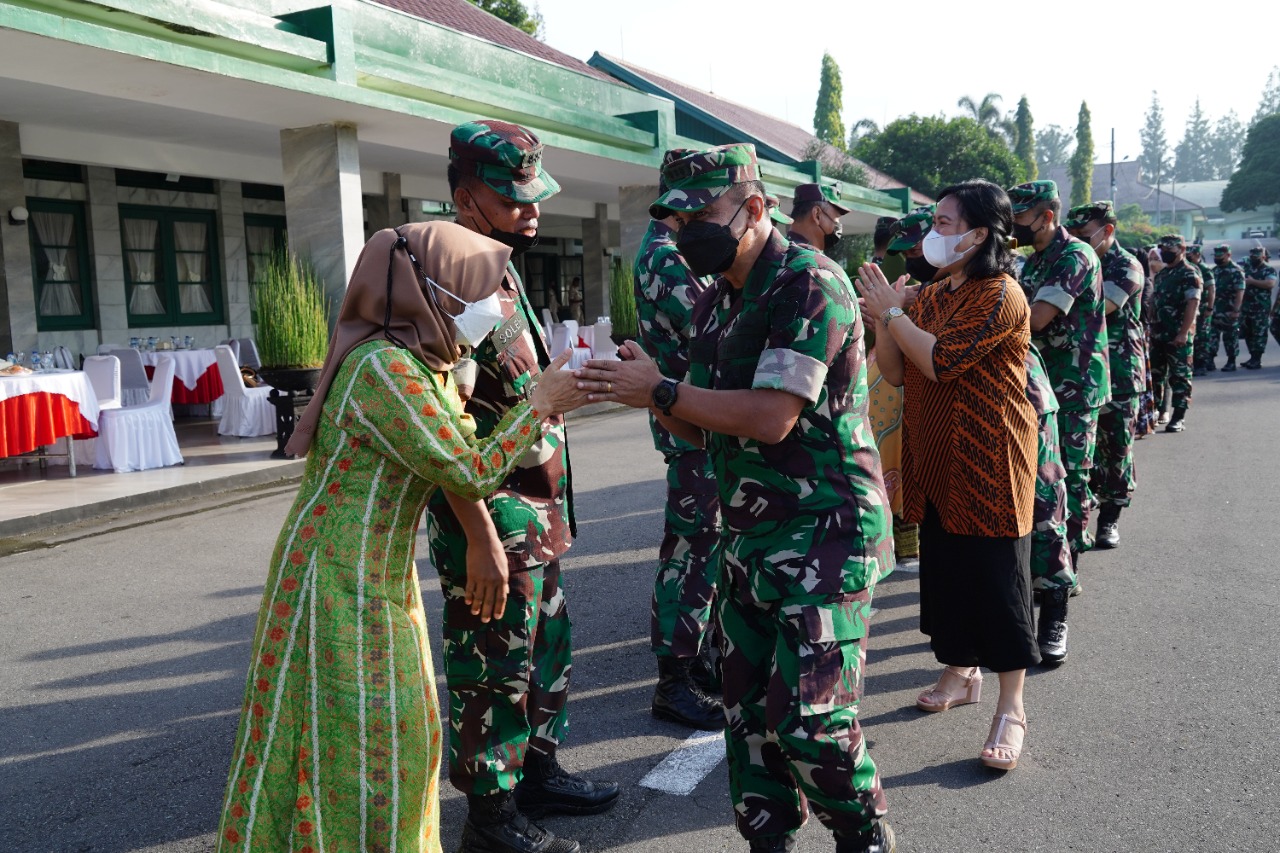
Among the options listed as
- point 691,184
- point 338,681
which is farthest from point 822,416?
point 338,681

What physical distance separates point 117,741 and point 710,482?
94.5 inches

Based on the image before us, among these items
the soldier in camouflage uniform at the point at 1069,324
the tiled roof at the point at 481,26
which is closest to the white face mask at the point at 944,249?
the soldier in camouflage uniform at the point at 1069,324

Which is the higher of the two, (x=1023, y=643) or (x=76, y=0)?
(x=76, y=0)

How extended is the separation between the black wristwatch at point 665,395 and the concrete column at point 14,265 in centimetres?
1220

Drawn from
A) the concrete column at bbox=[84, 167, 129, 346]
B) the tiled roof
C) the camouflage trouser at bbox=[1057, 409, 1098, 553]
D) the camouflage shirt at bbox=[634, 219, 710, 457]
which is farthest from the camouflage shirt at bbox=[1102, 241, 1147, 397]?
the concrete column at bbox=[84, 167, 129, 346]

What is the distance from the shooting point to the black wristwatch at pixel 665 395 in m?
2.36

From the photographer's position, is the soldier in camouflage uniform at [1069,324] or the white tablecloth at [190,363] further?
the white tablecloth at [190,363]

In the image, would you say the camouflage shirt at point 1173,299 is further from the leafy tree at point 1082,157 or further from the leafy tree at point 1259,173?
the leafy tree at point 1259,173

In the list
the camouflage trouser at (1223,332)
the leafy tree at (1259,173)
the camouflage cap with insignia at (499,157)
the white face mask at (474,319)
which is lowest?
the camouflage trouser at (1223,332)

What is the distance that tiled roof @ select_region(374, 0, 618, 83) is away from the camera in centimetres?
1729

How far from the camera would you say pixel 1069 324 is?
16.1 ft

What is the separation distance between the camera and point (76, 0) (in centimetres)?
792

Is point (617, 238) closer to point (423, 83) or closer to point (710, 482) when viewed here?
point (423, 83)

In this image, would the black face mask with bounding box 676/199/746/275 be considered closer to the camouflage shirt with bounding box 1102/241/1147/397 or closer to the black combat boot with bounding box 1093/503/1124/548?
the camouflage shirt with bounding box 1102/241/1147/397
